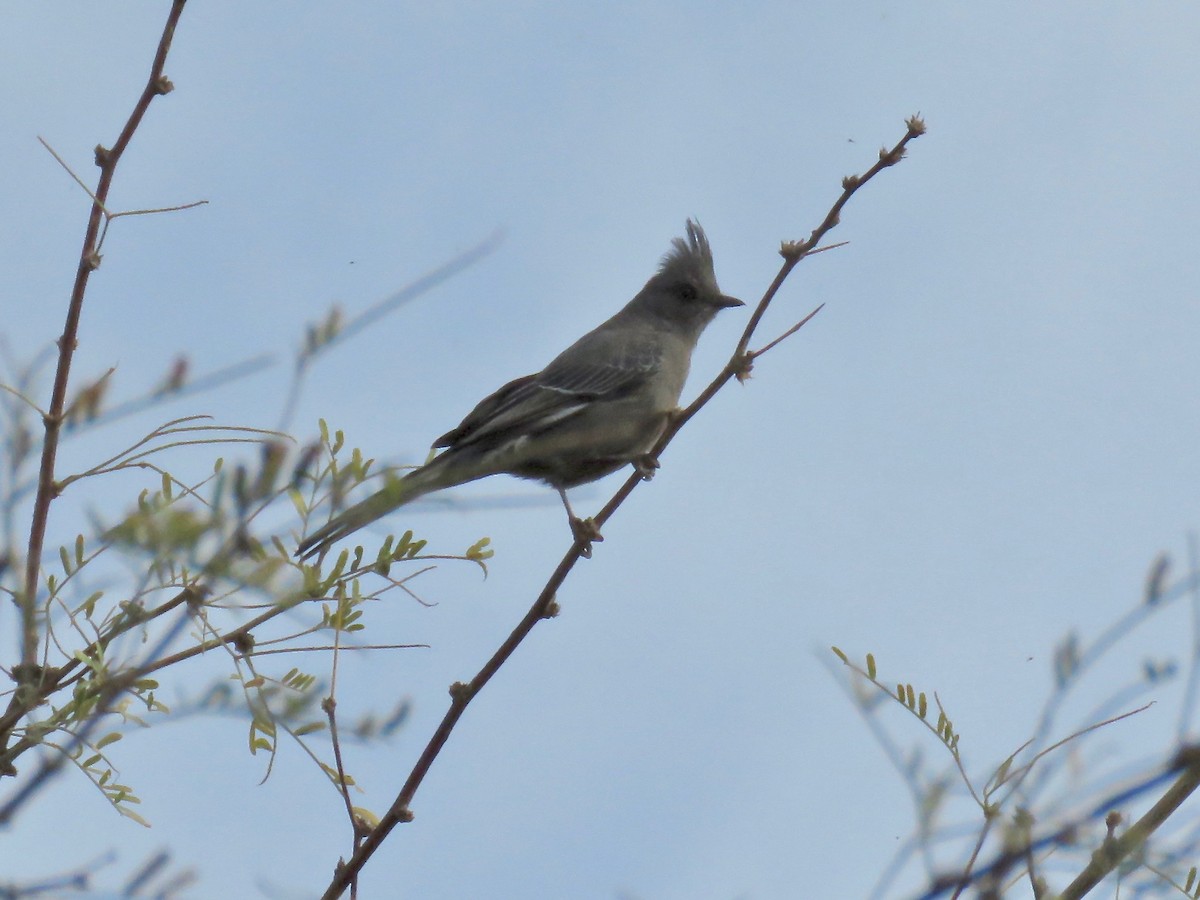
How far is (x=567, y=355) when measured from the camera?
27.3 ft

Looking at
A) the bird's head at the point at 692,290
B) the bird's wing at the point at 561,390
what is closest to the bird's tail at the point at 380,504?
the bird's wing at the point at 561,390

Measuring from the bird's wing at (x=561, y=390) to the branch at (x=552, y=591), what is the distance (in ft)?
8.27

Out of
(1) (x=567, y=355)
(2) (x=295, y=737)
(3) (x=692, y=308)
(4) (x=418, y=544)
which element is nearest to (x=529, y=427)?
(1) (x=567, y=355)

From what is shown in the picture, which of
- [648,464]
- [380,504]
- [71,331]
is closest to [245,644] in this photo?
[71,331]

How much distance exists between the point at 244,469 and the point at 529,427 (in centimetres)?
596

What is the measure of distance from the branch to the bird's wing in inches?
99.2

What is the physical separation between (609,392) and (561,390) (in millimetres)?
280

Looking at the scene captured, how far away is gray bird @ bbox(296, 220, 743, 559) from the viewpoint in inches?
285

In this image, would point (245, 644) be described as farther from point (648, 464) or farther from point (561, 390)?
point (561, 390)

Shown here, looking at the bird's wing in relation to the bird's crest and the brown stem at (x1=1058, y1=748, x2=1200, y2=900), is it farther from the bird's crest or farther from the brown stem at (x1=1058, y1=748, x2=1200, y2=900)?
the brown stem at (x1=1058, y1=748, x2=1200, y2=900)

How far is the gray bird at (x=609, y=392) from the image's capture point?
7242mm

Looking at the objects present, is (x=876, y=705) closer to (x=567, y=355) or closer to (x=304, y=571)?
(x=304, y=571)

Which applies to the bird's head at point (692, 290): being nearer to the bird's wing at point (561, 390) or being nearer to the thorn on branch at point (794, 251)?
the bird's wing at point (561, 390)

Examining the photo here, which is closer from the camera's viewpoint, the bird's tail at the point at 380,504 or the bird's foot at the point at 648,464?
the bird's tail at the point at 380,504
